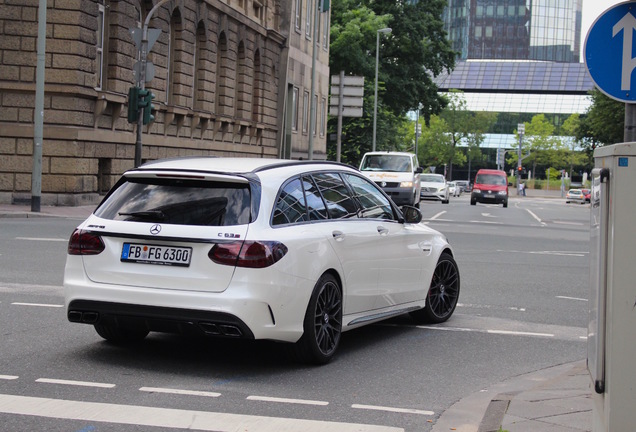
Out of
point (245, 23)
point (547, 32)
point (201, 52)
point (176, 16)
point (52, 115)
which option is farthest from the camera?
point (547, 32)

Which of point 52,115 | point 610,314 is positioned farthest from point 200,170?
point 52,115

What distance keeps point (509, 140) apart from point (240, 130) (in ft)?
317

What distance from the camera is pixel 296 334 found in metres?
7.54

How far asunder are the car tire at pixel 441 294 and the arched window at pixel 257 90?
37.3 metres

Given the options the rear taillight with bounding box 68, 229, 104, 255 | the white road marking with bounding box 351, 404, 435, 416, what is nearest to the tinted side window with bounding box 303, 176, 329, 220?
the rear taillight with bounding box 68, 229, 104, 255

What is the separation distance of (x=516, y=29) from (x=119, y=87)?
13034cm

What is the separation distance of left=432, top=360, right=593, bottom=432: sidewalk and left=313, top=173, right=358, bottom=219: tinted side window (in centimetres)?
193

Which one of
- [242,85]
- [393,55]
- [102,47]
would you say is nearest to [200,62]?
[242,85]

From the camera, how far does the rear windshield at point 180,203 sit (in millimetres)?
7496

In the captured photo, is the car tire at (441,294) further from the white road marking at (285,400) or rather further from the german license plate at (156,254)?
the white road marking at (285,400)

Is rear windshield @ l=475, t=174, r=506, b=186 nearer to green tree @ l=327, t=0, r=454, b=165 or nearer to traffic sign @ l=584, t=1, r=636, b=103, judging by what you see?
green tree @ l=327, t=0, r=454, b=165

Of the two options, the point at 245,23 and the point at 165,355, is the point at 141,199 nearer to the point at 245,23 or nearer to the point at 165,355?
the point at 165,355

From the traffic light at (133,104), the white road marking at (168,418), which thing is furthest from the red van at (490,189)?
the white road marking at (168,418)

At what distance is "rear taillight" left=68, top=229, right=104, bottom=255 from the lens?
765 cm
